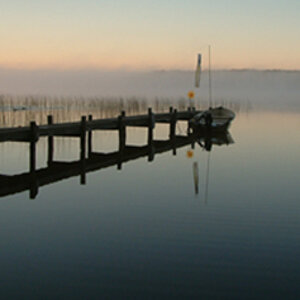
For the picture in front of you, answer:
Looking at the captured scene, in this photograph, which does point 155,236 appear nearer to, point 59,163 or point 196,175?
point 196,175

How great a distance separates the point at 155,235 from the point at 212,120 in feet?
80.8

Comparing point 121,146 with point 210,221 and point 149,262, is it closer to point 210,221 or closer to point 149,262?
point 210,221

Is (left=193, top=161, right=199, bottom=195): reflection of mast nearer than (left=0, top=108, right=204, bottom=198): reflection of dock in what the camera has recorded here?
No

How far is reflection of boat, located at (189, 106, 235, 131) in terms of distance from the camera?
112ft

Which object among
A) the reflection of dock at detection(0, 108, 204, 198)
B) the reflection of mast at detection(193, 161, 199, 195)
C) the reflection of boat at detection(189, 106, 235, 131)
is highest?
the reflection of boat at detection(189, 106, 235, 131)

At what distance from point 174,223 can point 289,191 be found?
5496 mm

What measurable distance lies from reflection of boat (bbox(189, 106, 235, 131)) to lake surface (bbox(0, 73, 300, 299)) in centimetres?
1374

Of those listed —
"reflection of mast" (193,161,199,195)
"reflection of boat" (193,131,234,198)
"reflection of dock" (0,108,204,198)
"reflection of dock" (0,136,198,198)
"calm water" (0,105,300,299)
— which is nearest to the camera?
"calm water" (0,105,300,299)

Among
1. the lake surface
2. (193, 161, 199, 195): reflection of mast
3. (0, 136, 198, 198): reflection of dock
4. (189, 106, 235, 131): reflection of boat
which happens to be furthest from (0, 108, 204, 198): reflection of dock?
(189, 106, 235, 131): reflection of boat

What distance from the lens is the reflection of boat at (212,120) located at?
34250mm

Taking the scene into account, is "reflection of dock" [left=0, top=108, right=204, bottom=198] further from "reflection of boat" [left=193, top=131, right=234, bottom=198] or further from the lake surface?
"reflection of boat" [left=193, top=131, right=234, bottom=198]

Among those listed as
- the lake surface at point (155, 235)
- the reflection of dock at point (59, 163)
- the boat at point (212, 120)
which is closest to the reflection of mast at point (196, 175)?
the lake surface at point (155, 235)

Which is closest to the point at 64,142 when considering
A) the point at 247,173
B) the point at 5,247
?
the point at 247,173

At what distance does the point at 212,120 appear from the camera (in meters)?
34.7
